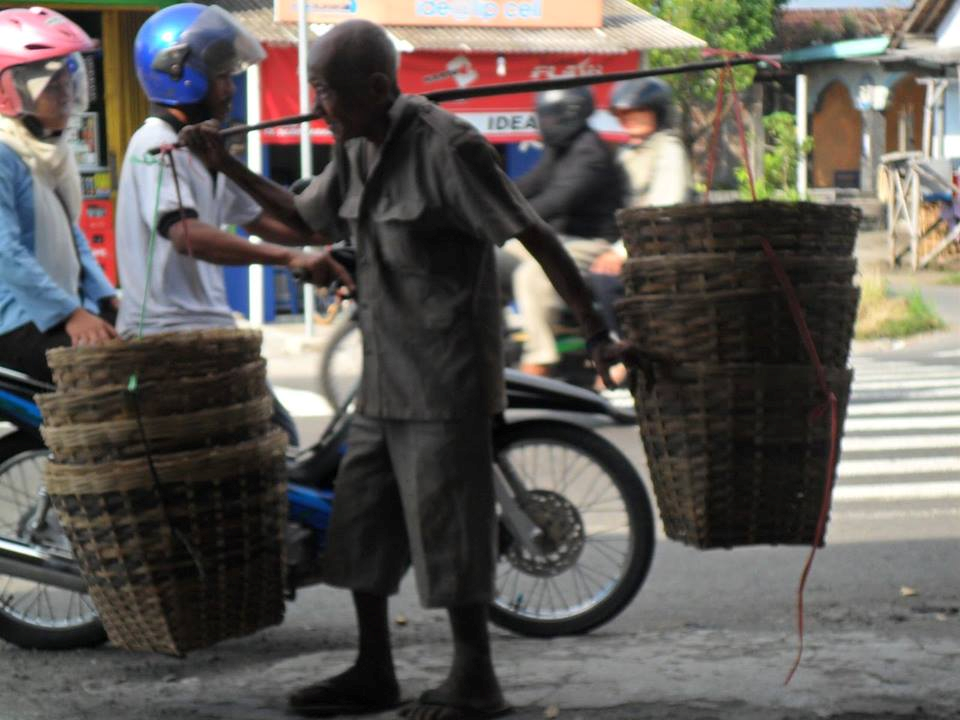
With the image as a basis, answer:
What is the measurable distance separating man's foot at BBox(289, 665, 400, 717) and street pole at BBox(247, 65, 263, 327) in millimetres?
11848

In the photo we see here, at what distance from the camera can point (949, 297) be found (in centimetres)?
1906

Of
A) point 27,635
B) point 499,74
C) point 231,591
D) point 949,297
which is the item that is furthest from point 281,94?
point 231,591

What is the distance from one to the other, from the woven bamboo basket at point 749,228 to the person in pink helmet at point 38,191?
1.71 metres

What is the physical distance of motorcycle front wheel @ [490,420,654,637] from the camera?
17.4 feet

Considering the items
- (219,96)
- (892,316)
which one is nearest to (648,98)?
(219,96)

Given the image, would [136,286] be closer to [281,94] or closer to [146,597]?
[146,597]

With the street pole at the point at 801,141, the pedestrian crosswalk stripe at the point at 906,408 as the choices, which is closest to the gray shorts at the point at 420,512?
the pedestrian crosswalk stripe at the point at 906,408

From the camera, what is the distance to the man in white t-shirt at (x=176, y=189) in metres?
4.78

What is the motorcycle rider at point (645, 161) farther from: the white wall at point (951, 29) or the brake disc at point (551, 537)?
the white wall at point (951, 29)

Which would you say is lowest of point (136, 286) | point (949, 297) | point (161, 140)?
point (949, 297)

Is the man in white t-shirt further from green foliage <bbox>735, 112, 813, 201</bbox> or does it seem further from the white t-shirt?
green foliage <bbox>735, 112, 813, 201</bbox>

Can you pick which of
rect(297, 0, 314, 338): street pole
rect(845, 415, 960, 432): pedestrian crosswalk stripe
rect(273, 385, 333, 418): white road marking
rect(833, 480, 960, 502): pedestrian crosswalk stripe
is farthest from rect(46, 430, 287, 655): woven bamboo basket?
rect(297, 0, 314, 338): street pole

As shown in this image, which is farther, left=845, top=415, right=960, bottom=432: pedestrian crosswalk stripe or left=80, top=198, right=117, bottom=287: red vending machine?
left=80, top=198, right=117, bottom=287: red vending machine

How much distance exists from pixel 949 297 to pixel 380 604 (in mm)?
15648
